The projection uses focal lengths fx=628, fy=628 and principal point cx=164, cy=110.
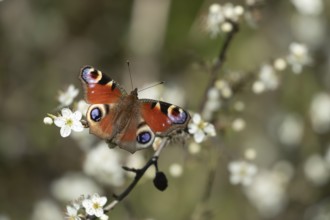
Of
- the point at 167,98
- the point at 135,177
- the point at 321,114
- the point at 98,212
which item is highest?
the point at 321,114

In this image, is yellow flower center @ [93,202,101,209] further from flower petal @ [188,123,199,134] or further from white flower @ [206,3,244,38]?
white flower @ [206,3,244,38]

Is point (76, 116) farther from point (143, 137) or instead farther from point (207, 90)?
point (207, 90)

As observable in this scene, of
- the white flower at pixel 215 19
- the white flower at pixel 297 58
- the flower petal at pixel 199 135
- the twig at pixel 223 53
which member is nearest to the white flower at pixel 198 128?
the flower petal at pixel 199 135

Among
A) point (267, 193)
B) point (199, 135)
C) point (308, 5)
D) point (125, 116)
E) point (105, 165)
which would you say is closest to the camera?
point (125, 116)

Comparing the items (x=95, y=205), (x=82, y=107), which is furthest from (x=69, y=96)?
(x=95, y=205)

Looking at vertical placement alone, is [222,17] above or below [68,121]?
above

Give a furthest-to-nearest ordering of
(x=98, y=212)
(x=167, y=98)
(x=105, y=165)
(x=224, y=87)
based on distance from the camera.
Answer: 1. (x=167, y=98)
2. (x=105, y=165)
3. (x=224, y=87)
4. (x=98, y=212)

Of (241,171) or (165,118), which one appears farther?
(241,171)

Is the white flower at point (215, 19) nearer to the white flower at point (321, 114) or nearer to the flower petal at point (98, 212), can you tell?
the flower petal at point (98, 212)
